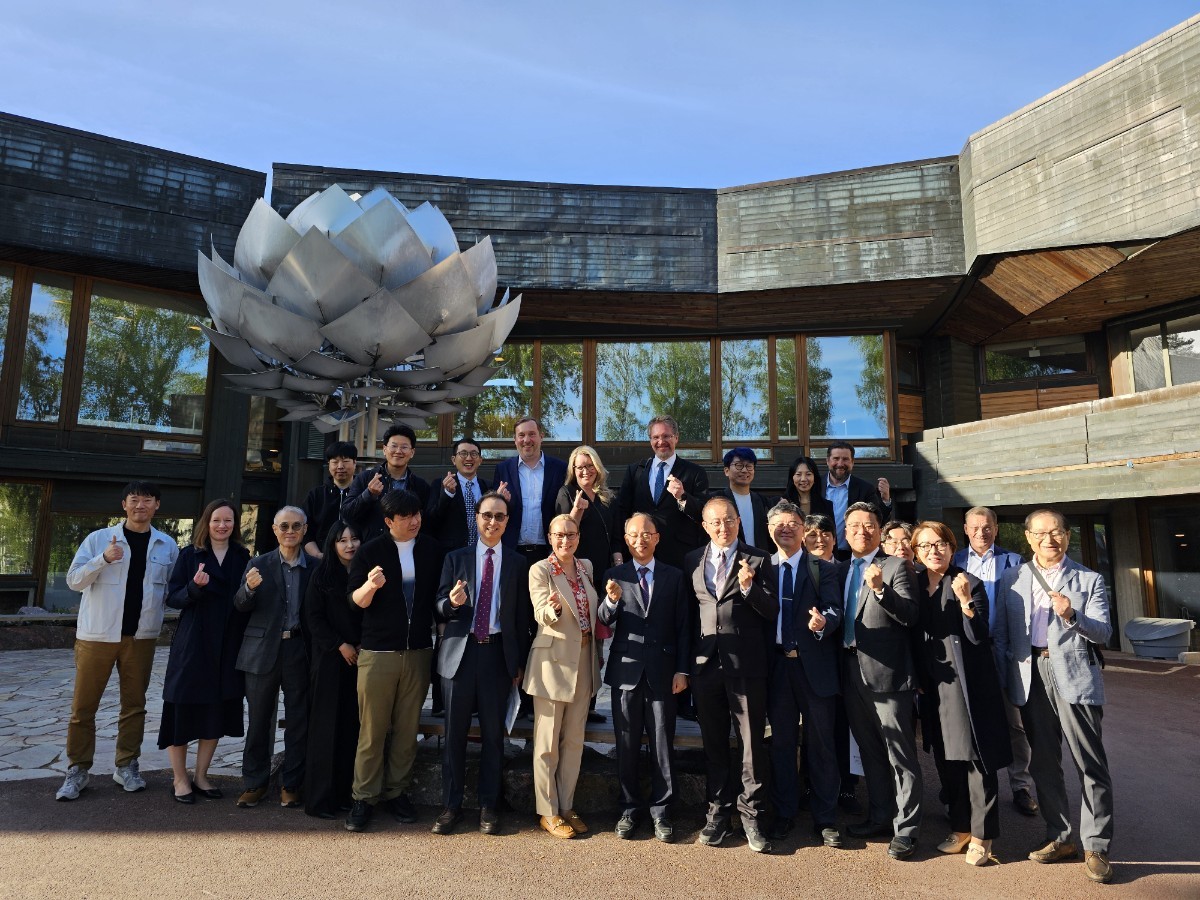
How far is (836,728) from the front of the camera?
14.2 feet

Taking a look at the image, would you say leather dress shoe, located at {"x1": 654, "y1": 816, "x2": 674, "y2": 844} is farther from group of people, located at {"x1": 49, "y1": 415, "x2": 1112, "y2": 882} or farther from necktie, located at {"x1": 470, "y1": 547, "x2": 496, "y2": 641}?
necktie, located at {"x1": 470, "y1": 547, "x2": 496, "y2": 641}

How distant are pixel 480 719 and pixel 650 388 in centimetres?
1125

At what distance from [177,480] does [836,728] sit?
44.3 ft

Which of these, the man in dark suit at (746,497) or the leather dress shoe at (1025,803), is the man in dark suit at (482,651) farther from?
the leather dress shoe at (1025,803)

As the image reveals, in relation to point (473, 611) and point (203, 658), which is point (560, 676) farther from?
point (203, 658)

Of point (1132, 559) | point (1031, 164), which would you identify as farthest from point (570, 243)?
point (1132, 559)

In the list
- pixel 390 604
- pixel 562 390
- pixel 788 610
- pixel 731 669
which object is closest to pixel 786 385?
pixel 562 390

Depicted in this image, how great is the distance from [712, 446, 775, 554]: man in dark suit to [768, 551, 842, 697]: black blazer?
72 centimetres

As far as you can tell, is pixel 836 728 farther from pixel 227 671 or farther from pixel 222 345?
pixel 222 345

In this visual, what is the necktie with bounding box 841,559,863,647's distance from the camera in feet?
13.4

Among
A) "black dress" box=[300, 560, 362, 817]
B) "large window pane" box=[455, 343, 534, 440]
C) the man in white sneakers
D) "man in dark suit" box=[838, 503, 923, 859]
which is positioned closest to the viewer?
"man in dark suit" box=[838, 503, 923, 859]

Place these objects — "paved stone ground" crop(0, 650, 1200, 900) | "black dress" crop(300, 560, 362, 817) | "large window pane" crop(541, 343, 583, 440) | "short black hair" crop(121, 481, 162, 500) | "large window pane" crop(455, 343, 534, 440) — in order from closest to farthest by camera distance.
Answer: "paved stone ground" crop(0, 650, 1200, 900) < "black dress" crop(300, 560, 362, 817) < "short black hair" crop(121, 481, 162, 500) < "large window pane" crop(541, 343, 583, 440) < "large window pane" crop(455, 343, 534, 440)

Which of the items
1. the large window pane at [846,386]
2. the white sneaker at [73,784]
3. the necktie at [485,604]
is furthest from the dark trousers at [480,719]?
the large window pane at [846,386]

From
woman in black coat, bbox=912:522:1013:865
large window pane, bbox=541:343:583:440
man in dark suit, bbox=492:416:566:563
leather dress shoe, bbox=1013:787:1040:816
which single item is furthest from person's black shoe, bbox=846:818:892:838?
large window pane, bbox=541:343:583:440
